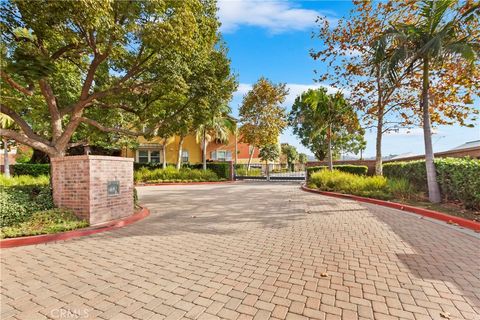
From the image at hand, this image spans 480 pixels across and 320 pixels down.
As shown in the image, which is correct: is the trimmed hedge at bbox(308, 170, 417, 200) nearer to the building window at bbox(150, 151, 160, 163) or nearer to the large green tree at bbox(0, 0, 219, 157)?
the large green tree at bbox(0, 0, 219, 157)

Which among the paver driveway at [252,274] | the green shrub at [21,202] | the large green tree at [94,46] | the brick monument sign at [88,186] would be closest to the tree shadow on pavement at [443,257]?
the paver driveway at [252,274]

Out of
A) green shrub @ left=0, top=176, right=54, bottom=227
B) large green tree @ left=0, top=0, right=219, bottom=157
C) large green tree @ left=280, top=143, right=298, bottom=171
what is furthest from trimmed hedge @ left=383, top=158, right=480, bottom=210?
large green tree @ left=280, top=143, right=298, bottom=171

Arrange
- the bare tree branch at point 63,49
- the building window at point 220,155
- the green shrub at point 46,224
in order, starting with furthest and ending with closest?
the building window at point 220,155 → the bare tree branch at point 63,49 → the green shrub at point 46,224

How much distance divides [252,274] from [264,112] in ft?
68.4

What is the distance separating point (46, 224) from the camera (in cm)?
569

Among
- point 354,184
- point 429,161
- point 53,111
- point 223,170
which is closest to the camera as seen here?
point 53,111

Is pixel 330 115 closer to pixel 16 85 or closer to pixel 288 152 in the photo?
pixel 16 85

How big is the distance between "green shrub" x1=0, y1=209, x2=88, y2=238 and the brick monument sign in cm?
25

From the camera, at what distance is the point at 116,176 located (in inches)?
275

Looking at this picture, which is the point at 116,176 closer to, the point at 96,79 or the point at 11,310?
the point at 11,310

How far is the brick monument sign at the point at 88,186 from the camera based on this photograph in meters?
6.21

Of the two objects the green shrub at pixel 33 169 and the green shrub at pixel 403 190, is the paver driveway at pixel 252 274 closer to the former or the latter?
the green shrub at pixel 403 190

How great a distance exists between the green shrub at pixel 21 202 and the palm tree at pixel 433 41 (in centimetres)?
1116

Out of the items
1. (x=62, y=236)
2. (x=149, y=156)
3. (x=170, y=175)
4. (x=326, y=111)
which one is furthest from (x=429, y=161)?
(x=149, y=156)
